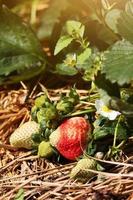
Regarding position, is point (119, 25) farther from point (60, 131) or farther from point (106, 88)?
point (60, 131)

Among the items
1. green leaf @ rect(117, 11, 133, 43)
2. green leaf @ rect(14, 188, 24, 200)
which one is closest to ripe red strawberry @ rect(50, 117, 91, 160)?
green leaf @ rect(14, 188, 24, 200)

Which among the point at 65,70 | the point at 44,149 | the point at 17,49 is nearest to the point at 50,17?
the point at 17,49

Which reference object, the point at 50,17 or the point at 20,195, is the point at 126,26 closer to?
the point at 20,195

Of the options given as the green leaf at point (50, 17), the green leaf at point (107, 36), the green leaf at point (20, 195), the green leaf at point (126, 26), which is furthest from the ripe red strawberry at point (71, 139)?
the green leaf at point (50, 17)

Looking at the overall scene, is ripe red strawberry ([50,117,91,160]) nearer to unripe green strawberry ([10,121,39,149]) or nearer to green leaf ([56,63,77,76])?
unripe green strawberry ([10,121,39,149])

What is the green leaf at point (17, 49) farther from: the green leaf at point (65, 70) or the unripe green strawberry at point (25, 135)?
the unripe green strawberry at point (25, 135)

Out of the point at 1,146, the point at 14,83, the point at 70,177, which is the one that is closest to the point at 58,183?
the point at 70,177

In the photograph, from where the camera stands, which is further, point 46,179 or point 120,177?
point 46,179
